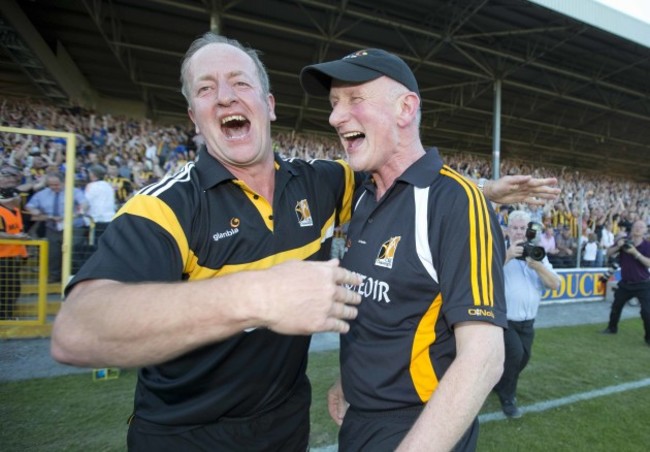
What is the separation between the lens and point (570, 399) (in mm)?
5000

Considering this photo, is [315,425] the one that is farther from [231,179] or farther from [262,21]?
[262,21]

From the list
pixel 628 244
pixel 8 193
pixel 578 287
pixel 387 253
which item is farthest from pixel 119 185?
pixel 578 287

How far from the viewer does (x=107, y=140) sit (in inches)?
523

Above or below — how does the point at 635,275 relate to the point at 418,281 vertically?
below

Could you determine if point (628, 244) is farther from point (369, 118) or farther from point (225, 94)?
point (225, 94)

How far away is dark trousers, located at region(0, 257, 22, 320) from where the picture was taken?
20.6ft

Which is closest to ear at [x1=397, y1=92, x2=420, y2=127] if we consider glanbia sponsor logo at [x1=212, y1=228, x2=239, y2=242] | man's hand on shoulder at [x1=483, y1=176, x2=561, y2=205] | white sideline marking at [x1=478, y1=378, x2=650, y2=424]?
man's hand on shoulder at [x1=483, y1=176, x2=561, y2=205]

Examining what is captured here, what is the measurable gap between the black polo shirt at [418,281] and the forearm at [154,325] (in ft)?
2.68

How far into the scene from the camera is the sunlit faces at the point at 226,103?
201 cm

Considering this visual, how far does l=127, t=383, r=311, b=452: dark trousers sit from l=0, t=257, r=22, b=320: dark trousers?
5574 millimetres

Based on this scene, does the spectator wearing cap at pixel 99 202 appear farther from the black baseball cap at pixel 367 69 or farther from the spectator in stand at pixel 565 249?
the spectator in stand at pixel 565 249

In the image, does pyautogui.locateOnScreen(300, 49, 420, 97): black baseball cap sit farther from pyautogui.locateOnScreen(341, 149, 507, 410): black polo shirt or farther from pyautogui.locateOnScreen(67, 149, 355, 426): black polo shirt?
pyautogui.locateOnScreen(67, 149, 355, 426): black polo shirt

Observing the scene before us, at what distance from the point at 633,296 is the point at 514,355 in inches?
192

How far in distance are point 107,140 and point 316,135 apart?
A: 12.6 m
